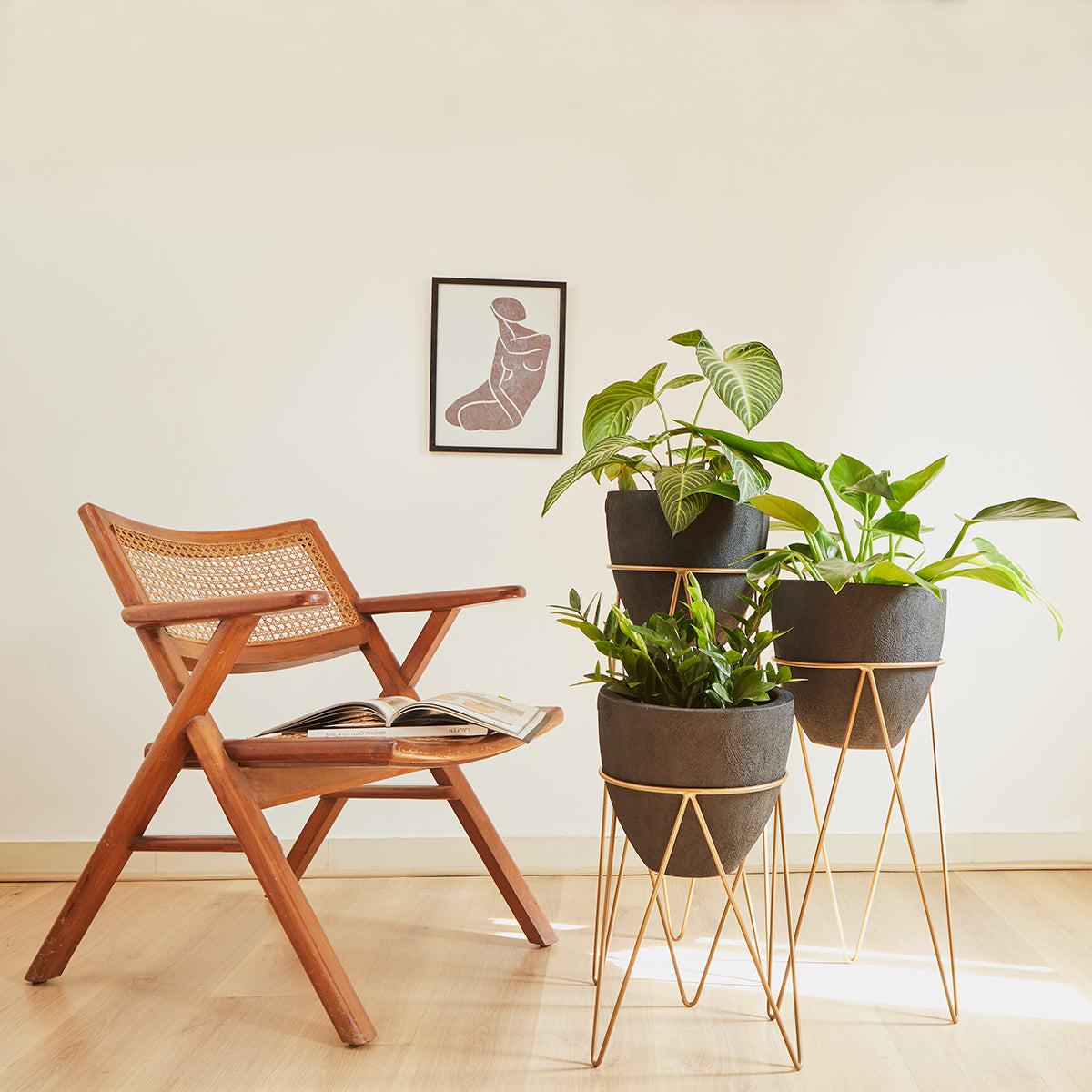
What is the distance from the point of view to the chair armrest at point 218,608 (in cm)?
131

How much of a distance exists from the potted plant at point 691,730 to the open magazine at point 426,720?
180 mm

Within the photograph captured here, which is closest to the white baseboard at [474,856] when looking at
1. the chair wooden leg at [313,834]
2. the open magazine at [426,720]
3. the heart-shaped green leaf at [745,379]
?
the chair wooden leg at [313,834]

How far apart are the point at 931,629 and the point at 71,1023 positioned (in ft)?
4.73

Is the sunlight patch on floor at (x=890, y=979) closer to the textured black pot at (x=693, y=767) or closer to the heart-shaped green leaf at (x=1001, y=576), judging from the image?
the textured black pot at (x=693, y=767)

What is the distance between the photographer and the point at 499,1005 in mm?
1486

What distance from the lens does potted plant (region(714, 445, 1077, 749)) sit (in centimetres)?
133

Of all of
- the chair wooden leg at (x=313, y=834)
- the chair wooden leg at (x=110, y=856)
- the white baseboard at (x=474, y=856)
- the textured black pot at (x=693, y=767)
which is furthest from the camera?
the white baseboard at (x=474, y=856)

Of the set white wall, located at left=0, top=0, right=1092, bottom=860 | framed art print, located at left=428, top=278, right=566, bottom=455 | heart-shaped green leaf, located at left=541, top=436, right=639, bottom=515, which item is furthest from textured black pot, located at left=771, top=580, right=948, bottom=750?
framed art print, located at left=428, top=278, right=566, bottom=455

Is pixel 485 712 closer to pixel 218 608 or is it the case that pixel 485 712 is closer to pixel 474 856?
pixel 218 608

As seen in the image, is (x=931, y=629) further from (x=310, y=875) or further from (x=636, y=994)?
(x=310, y=875)

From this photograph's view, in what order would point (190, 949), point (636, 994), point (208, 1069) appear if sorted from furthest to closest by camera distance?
point (190, 949) → point (636, 994) → point (208, 1069)

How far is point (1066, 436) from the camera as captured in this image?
2215mm

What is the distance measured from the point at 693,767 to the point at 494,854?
625mm

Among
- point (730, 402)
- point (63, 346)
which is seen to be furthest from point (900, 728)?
point (63, 346)
